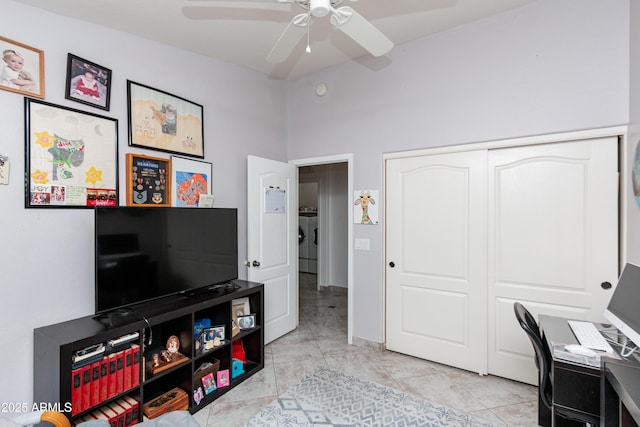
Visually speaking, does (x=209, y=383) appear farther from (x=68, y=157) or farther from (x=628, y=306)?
(x=628, y=306)

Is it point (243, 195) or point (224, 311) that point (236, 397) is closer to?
point (224, 311)

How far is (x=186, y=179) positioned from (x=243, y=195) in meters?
0.64

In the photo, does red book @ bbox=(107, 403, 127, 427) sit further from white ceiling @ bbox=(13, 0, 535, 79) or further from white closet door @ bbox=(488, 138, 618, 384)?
white closet door @ bbox=(488, 138, 618, 384)

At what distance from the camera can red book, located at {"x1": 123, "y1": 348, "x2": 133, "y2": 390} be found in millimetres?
1797

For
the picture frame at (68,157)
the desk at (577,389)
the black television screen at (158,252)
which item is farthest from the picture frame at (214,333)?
the desk at (577,389)

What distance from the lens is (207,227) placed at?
2.50 metres

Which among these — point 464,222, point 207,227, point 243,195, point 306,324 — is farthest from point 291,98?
point 306,324

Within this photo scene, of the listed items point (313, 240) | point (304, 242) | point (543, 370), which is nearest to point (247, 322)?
point (543, 370)

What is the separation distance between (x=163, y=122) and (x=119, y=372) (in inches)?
71.8

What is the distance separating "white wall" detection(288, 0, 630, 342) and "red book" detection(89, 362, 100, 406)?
86.3 inches

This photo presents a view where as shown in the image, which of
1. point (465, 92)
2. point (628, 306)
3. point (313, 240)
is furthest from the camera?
point (313, 240)

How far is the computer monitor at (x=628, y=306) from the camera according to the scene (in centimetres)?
147

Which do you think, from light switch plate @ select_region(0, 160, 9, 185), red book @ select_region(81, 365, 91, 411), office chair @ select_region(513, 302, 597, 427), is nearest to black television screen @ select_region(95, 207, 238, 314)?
red book @ select_region(81, 365, 91, 411)

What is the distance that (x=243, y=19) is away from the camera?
2344 mm
